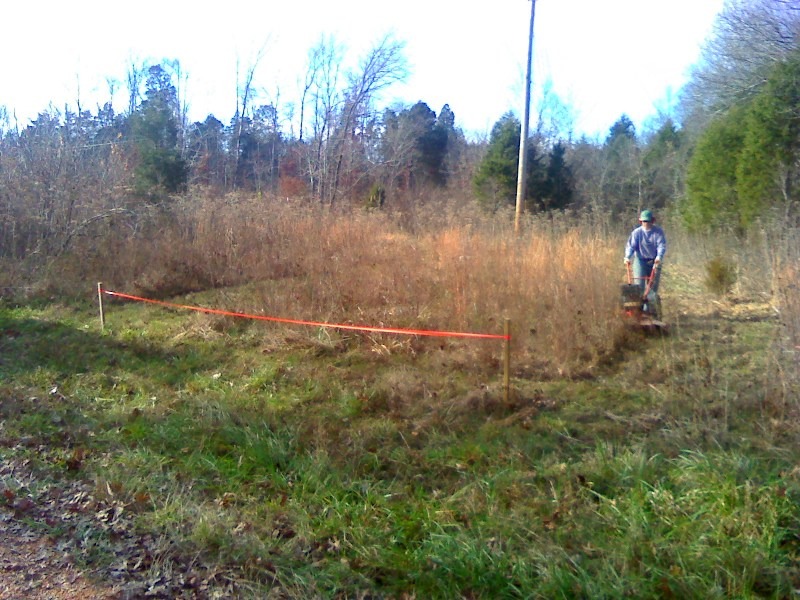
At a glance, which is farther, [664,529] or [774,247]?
[774,247]

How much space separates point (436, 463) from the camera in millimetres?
5500

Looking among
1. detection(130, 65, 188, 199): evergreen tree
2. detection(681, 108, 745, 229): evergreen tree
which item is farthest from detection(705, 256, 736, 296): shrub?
detection(130, 65, 188, 199): evergreen tree

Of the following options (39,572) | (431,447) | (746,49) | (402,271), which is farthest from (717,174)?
(39,572)

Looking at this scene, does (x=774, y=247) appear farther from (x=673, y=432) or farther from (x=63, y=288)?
(x=63, y=288)

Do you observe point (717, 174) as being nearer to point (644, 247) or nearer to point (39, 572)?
point (644, 247)

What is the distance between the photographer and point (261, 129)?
3831cm

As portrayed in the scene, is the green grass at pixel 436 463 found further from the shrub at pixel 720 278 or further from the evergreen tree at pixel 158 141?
the evergreen tree at pixel 158 141

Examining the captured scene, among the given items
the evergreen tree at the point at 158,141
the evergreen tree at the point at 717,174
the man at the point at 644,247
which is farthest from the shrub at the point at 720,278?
the evergreen tree at the point at 158,141

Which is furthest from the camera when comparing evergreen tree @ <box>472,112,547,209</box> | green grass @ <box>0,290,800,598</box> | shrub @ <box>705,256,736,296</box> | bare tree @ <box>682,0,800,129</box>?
A: evergreen tree @ <box>472,112,547,209</box>

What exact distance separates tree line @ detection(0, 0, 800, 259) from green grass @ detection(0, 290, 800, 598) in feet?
16.2

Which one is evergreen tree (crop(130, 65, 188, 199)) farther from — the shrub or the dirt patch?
the dirt patch

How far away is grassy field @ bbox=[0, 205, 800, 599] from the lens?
393 cm

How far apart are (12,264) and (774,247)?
1464 centimetres

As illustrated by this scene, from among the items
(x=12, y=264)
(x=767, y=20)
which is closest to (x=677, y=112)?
(x=767, y=20)
